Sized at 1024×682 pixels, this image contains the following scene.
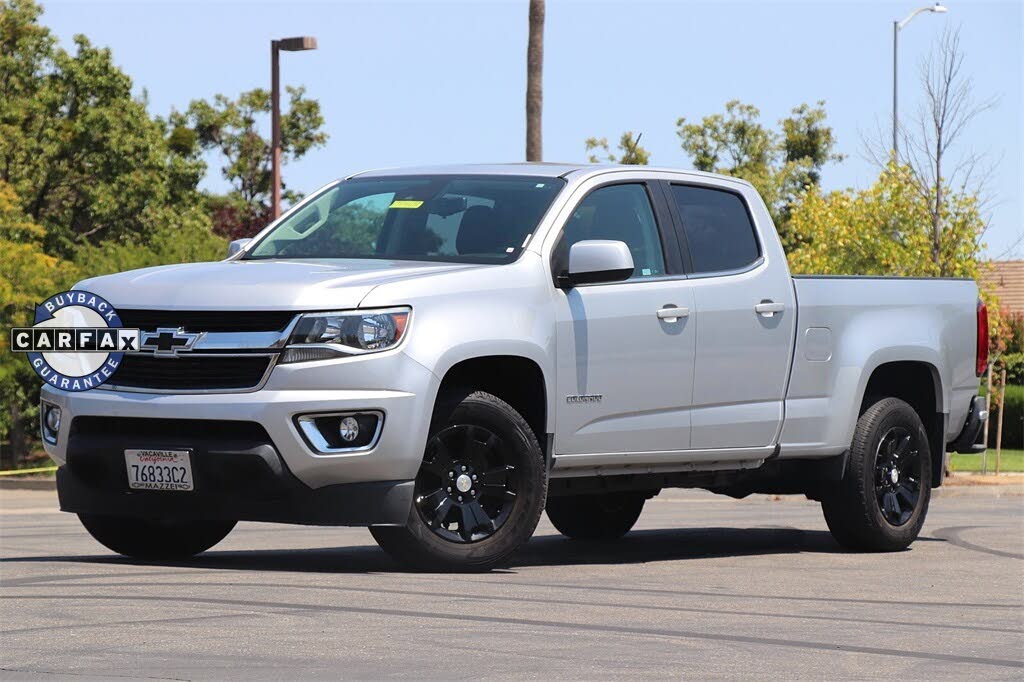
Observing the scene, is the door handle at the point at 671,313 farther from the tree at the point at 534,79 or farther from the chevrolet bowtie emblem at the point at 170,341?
the tree at the point at 534,79

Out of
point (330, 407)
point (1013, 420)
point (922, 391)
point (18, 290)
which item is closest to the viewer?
A: point (330, 407)

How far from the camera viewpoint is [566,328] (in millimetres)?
9586

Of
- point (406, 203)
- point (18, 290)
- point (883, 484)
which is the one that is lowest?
point (18, 290)

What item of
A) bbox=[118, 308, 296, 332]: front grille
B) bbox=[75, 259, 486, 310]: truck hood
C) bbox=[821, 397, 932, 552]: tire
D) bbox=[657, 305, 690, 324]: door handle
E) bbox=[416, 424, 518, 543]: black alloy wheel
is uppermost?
bbox=[75, 259, 486, 310]: truck hood

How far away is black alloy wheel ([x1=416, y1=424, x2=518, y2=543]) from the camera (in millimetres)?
9109

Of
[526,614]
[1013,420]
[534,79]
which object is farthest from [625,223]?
[1013,420]

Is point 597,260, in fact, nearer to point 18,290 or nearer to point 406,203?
point 406,203

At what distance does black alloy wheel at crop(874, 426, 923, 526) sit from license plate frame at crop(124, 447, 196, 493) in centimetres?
472

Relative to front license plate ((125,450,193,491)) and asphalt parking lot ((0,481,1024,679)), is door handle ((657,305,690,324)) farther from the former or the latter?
front license plate ((125,450,193,491))

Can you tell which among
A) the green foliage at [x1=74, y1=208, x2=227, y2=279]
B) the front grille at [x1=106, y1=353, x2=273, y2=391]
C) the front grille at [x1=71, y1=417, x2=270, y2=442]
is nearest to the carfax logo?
the front grille at [x1=106, y1=353, x2=273, y2=391]

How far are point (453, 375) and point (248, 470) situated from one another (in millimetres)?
1161

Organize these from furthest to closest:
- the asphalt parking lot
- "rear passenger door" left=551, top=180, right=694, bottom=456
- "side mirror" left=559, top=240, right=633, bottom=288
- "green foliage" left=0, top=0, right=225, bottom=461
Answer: "green foliage" left=0, top=0, right=225, bottom=461
"rear passenger door" left=551, top=180, right=694, bottom=456
"side mirror" left=559, top=240, right=633, bottom=288
the asphalt parking lot

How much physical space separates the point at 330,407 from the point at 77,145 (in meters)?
44.4

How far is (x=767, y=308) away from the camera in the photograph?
10.8 metres
